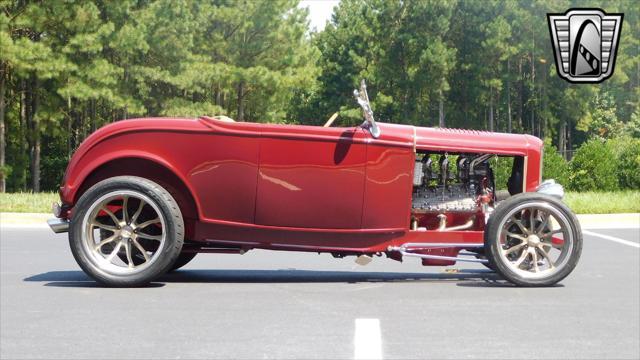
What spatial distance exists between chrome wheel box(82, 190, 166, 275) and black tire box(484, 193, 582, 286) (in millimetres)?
2827

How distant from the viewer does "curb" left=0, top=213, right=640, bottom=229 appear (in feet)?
54.3

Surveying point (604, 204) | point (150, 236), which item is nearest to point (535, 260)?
point (150, 236)

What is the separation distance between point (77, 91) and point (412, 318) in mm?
28141

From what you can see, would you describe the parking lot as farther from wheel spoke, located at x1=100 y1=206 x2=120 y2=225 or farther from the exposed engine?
the exposed engine

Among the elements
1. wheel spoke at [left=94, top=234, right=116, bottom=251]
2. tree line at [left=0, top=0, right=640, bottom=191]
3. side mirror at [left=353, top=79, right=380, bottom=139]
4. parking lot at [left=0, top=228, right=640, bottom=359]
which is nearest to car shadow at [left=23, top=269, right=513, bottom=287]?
parking lot at [left=0, top=228, right=640, bottom=359]

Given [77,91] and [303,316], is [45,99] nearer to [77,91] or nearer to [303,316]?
[77,91]

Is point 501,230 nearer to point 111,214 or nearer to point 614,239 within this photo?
point 111,214

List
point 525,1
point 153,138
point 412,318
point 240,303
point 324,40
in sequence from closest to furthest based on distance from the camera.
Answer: point 412,318, point 240,303, point 153,138, point 525,1, point 324,40

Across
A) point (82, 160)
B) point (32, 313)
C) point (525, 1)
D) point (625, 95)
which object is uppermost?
point (525, 1)

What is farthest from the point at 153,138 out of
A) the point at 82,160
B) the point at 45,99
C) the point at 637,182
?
the point at 45,99

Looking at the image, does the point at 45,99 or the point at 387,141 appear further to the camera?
the point at 45,99

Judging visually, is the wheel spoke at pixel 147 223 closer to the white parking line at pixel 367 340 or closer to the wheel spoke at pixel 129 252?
the wheel spoke at pixel 129 252

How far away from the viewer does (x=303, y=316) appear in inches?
253

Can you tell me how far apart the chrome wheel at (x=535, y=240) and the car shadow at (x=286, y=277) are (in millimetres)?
299
